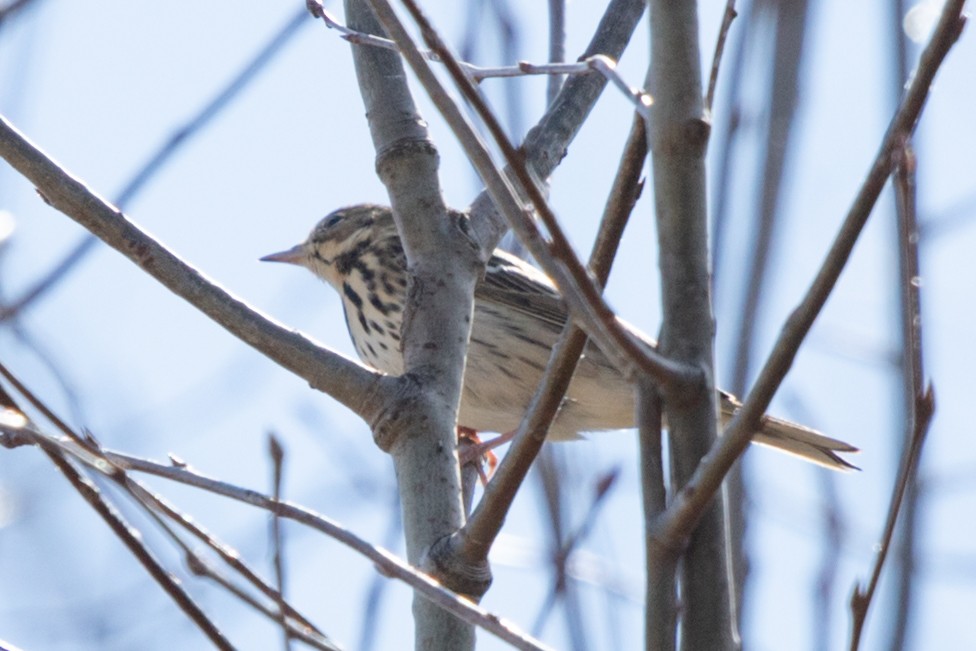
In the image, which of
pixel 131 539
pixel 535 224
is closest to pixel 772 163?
pixel 535 224

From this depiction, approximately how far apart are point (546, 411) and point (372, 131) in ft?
5.30

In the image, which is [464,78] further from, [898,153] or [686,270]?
[898,153]

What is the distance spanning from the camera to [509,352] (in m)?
5.99

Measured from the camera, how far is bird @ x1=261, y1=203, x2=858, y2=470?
226 inches

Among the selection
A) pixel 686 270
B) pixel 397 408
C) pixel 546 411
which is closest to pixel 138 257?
pixel 397 408

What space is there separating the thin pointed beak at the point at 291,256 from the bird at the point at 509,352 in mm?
666

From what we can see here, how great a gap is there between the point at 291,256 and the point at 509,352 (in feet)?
6.21

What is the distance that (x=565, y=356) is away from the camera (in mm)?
2119

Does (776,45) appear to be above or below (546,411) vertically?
above

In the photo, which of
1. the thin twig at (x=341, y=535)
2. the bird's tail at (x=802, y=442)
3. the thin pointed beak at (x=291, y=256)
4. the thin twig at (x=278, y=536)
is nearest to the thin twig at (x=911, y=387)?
the thin twig at (x=341, y=535)

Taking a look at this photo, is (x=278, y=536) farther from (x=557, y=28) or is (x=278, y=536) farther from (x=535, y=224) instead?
(x=557, y=28)

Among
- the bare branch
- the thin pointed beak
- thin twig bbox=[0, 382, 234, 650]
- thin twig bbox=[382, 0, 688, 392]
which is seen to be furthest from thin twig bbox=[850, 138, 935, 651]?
the thin pointed beak

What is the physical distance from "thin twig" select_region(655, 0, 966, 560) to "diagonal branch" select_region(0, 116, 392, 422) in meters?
1.26

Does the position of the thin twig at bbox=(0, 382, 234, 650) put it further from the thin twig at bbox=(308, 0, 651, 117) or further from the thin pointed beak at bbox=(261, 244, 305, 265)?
the thin pointed beak at bbox=(261, 244, 305, 265)
